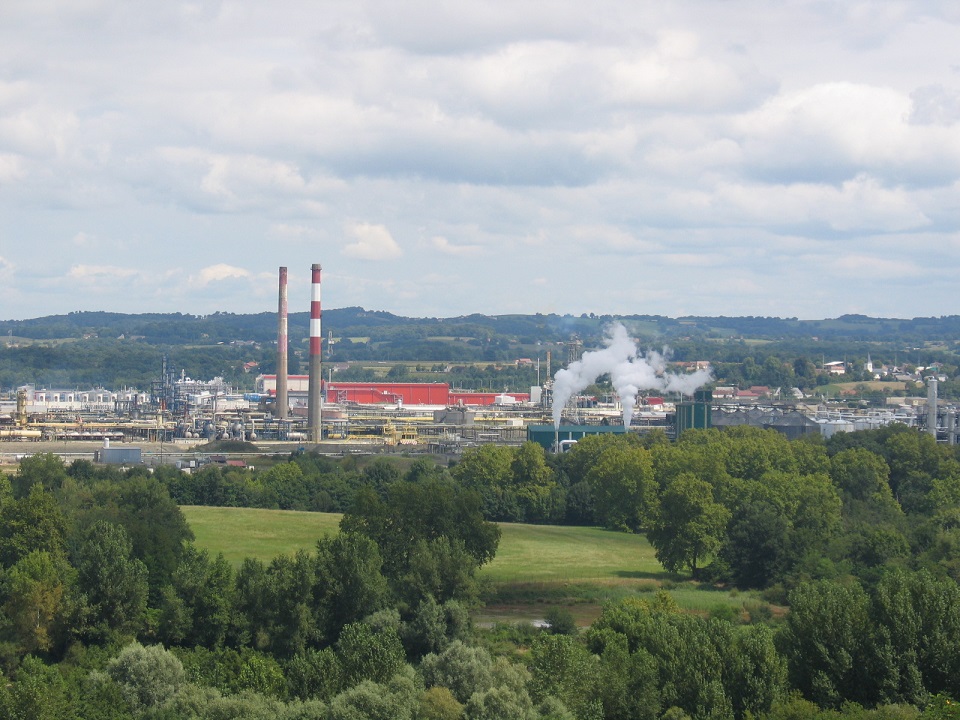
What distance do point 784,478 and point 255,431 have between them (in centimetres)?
7296

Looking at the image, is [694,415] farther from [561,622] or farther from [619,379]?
[561,622]

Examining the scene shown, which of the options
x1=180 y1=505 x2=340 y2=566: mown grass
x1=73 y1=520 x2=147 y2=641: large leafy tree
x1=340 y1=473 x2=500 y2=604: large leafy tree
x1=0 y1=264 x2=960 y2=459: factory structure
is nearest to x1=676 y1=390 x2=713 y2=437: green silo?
x1=0 y1=264 x2=960 y2=459: factory structure

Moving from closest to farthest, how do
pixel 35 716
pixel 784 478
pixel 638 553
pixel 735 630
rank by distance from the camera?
pixel 35 716, pixel 735 630, pixel 638 553, pixel 784 478

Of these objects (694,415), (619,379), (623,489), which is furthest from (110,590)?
(619,379)

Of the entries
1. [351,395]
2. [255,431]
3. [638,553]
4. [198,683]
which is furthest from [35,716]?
[351,395]

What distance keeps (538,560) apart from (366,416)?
3500 inches

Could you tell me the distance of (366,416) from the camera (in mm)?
151250

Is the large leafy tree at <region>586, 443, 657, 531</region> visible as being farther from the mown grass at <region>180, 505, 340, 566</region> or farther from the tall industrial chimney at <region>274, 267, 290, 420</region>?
the tall industrial chimney at <region>274, 267, 290, 420</region>

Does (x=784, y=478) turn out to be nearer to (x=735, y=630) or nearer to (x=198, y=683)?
(x=735, y=630)

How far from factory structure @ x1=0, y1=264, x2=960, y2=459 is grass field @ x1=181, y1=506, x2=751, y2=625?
116 ft

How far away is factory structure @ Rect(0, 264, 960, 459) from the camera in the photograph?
123562mm

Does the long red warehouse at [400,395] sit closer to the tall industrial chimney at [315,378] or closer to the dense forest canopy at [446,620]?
the tall industrial chimney at [315,378]

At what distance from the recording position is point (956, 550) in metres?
55.1

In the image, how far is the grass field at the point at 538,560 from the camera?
2110 inches
